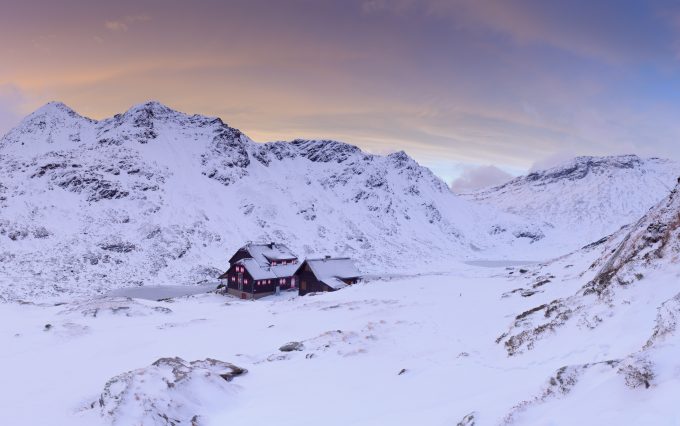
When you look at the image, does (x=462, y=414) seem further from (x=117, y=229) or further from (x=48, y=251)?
(x=117, y=229)

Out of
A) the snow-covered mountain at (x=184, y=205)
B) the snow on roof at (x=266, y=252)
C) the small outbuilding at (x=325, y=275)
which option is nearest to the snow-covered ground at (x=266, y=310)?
the snow-covered mountain at (x=184, y=205)

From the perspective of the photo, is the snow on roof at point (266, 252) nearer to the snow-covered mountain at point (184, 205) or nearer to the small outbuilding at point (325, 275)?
the small outbuilding at point (325, 275)

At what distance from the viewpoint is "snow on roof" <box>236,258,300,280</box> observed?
6121 cm

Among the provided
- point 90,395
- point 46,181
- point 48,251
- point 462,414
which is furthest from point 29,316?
point 46,181

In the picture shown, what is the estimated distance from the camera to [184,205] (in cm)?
9306

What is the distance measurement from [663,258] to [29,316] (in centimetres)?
4642

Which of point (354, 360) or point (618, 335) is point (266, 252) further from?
point (618, 335)

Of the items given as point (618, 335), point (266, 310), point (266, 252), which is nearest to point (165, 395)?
point (618, 335)

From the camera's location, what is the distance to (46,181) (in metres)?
86.8

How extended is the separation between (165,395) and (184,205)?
83674 mm

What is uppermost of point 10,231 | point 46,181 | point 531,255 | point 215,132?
point 215,132

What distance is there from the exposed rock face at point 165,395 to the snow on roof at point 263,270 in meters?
44.0

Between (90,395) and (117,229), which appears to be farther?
(117,229)

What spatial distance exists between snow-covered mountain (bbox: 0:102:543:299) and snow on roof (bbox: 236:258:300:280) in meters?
15.9
